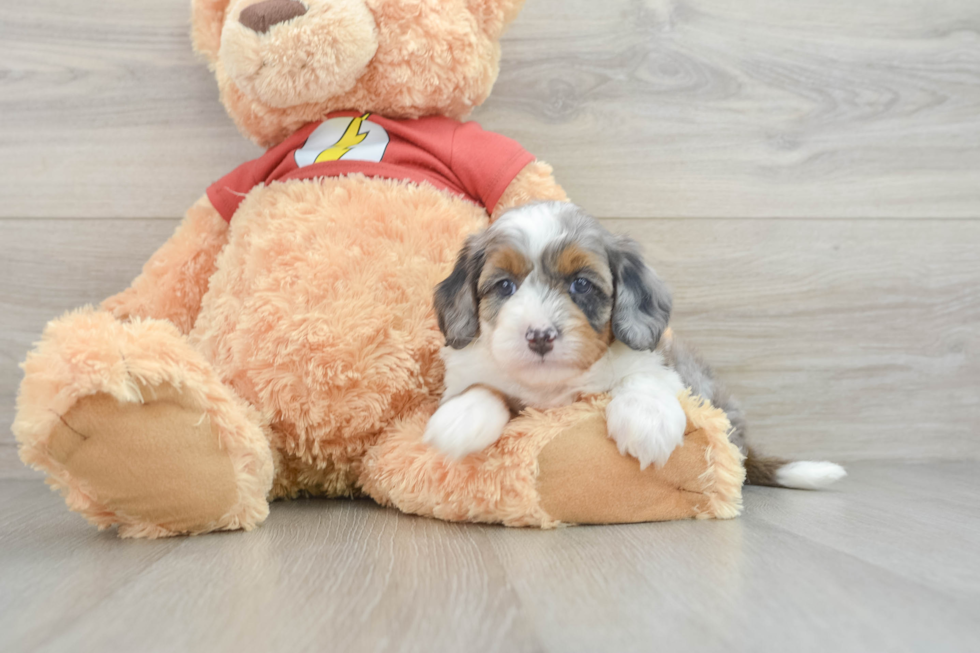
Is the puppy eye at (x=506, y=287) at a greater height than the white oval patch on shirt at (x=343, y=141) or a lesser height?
lesser

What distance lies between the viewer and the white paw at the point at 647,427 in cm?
134

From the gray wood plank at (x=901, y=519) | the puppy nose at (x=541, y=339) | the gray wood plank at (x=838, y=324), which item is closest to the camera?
the gray wood plank at (x=901, y=519)

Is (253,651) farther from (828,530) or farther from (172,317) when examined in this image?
(172,317)

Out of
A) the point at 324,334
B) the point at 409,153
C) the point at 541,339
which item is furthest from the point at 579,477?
the point at 409,153

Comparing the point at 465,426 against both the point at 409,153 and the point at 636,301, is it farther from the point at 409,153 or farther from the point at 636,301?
the point at 409,153

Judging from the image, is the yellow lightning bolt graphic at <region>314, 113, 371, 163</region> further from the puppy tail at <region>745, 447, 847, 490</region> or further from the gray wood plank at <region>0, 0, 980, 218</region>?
the puppy tail at <region>745, 447, 847, 490</region>

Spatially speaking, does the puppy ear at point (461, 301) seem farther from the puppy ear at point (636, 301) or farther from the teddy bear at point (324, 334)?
the puppy ear at point (636, 301)

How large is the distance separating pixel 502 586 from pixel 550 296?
0.59 meters

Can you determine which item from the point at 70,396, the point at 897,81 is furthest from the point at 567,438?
the point at 897,81

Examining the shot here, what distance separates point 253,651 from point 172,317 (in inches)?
49.1

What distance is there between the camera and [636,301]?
1505mm

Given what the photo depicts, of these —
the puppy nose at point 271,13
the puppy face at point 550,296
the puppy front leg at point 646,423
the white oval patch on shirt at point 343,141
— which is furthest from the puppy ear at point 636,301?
the puppy nose at point 271,13

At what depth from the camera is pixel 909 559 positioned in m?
1.17

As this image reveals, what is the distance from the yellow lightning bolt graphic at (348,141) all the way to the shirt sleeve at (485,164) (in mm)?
232
